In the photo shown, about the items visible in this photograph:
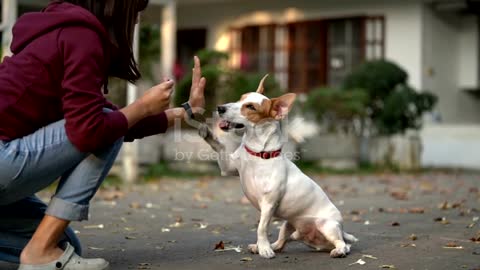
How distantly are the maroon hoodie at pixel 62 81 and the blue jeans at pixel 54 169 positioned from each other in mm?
68

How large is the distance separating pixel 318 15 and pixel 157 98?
12.6 metres

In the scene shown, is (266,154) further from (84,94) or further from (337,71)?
(337,71)

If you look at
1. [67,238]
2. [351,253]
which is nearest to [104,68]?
[67,238]

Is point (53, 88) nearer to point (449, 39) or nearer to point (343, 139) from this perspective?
point (343, 139)

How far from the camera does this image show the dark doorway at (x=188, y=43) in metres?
17.4

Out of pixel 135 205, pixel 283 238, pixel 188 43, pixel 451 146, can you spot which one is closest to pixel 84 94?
pixel 283 238

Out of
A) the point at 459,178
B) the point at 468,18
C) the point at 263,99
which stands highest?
the point at 468,18

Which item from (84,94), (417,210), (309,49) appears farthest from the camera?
(309,49)

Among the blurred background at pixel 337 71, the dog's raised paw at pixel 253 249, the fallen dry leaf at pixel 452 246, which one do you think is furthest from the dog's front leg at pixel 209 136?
the blurred background at pixel 337 71

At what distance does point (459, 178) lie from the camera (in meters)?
11.6

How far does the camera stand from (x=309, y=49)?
1596 cm

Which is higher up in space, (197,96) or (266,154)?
(197,96)

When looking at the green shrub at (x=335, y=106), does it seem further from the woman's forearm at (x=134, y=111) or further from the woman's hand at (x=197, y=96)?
the woman's forearm at (x=134, y=111)

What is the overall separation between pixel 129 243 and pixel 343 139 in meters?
9.16
